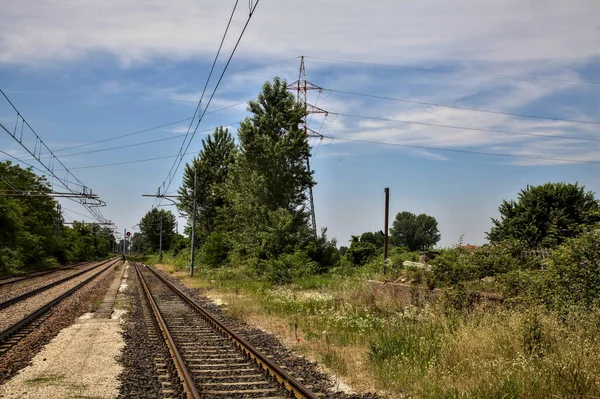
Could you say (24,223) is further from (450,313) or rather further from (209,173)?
(450,313)

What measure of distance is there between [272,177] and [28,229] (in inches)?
1349

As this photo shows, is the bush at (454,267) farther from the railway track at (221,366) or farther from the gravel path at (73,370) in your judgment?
the gravel path at (73,370)

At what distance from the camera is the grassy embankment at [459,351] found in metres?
7.04

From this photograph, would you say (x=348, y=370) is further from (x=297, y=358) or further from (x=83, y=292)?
(x=83, y=292)

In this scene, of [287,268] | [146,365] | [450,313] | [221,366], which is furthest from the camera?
[287,268]

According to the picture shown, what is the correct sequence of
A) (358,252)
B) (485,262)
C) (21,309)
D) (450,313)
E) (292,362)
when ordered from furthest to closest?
(358,252)
(21,309)
(485,262)
(450,313)
(292,362)

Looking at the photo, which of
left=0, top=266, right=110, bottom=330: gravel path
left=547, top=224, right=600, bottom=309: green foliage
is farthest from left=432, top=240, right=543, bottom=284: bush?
left=0, top=266, right=110, bottom=330: gravel path

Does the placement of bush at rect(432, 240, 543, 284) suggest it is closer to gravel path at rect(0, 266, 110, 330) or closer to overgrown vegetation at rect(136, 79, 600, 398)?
overgrown vegetation at rect(136, 79, 600, 398)

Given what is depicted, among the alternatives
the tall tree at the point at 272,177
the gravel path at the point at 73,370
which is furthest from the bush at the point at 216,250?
the gravel path at the point at 73,370

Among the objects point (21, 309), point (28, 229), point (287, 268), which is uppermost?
point (28, 229)

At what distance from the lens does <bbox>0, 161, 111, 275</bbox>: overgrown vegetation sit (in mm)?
41406

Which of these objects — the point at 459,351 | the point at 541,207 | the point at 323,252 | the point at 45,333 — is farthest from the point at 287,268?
the point at 541,207

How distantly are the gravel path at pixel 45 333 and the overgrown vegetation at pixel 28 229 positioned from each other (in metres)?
17.9

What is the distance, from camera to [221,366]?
31.8ft
